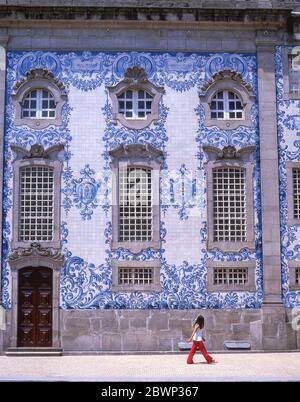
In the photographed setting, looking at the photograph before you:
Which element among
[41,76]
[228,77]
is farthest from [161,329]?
[41,76]

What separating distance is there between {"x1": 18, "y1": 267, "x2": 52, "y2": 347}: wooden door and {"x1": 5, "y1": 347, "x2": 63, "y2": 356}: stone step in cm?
19

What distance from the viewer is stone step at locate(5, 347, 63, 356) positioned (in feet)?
73.0

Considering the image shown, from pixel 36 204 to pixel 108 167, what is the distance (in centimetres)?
234

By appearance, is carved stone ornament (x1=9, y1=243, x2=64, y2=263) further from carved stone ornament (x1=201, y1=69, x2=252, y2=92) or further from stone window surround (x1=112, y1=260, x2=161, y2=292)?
carved stone ornament (x1=201, y1=69, x2=252, y2=92)

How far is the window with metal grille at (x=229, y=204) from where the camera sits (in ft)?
76.7

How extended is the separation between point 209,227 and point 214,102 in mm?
3801

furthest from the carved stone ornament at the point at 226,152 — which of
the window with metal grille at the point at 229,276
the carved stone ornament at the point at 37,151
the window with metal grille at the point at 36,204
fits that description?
the window with metal grille at the point at 36,204

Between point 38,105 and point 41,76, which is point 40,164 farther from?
point 41,76

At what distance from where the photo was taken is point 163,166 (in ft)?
76.7

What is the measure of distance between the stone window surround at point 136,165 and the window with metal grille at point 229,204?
1.71 metres

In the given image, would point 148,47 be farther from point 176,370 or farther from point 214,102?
point 176,370

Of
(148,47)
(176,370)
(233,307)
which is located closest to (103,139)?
(148,47)

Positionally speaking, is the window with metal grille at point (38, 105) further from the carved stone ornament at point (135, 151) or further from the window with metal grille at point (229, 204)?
the window with metal grille at point (229, 204)

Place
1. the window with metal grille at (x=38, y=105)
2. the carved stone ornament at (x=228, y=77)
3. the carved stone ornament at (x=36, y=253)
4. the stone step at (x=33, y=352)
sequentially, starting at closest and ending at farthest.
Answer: the stone step at (x=33, y=352), the carved stone ornament at (x=36, y=253), the window with metal grille at (x=38, y=105), the carved stone ornament at (x=228, y=77)
